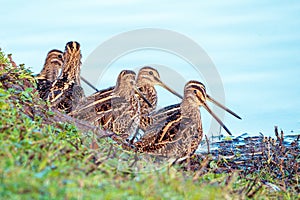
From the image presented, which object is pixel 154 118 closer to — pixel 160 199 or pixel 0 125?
pixel 0 125

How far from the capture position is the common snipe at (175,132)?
27.3ft

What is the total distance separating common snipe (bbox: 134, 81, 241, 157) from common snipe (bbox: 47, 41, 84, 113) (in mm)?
1184

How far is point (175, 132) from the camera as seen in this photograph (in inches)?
334

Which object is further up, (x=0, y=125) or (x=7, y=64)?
(x=7, y=64)

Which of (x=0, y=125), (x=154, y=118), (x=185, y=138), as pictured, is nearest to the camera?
(x=0, y=125)

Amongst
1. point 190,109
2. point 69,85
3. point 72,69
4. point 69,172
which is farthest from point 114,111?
point 69,172

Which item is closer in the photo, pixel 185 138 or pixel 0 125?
pixel 0 125

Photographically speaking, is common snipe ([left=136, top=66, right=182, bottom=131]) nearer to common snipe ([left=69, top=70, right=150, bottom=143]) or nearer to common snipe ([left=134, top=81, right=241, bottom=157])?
common snipe ([left=69, top=70, right=150, bottom=143])

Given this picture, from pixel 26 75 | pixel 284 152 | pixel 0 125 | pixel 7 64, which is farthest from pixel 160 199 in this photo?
pixel 284 152

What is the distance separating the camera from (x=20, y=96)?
7.01m

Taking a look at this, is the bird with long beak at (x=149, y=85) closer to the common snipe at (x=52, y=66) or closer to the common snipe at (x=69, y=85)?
the common snipe at (x=69, y=85)

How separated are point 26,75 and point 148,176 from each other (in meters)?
3.23

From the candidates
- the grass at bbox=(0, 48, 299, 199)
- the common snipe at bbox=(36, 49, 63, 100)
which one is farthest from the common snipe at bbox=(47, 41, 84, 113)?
the grass at bbox=(0, 48, 299, 199)

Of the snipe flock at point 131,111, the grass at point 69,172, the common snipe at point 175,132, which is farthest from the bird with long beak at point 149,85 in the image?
the grass at point 69,172
